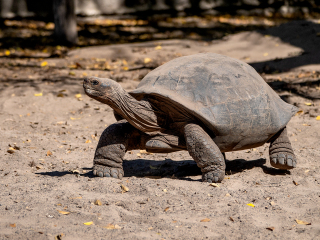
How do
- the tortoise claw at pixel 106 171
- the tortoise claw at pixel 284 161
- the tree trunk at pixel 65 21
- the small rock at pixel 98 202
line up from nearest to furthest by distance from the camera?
the small rock at pixel 98 202 < the tortoise claw at pixel 106 171 < the tortoise claw at pixel 284 161 < the tree trunk at pixel 65 21

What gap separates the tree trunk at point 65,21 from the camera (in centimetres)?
1151

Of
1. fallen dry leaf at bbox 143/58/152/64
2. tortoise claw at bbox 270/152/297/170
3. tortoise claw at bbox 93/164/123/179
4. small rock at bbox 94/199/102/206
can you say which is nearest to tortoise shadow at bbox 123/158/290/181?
tortoise claw at bbox 270/152/297/170

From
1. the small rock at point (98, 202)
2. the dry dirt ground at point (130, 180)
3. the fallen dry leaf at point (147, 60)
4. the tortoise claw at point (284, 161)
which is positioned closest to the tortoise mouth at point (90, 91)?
the dry dirt ground at point (130, 180)

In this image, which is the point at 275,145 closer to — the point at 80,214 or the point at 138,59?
the point at 80,214

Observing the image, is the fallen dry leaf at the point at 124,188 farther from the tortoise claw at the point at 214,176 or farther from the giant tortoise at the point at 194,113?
the tortoise claw at the point at 214,176

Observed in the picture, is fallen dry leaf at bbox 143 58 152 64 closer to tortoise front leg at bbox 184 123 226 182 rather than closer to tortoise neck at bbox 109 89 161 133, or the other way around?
tortoise neck at bbox 109 89 161 133

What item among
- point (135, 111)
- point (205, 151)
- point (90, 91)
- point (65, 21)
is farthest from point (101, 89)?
point (65, 21)

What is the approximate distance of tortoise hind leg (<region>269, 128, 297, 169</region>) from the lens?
4500mm

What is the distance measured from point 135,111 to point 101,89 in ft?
A: 1.38

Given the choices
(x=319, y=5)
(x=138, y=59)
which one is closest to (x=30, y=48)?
(x=138, y=59)

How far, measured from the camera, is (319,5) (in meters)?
18.2

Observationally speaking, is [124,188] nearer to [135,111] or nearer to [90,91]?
[135,111]

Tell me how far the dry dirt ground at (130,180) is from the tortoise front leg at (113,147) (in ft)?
0.62

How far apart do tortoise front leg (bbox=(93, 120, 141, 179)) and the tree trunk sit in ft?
26.7
